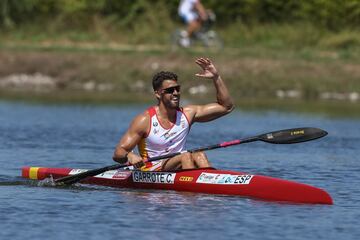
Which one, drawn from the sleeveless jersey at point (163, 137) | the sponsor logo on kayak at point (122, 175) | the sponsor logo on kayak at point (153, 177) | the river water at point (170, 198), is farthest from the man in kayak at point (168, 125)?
the river water at point (170, 198)

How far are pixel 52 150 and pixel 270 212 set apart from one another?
854 cm

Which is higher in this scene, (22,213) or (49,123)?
(49,123)

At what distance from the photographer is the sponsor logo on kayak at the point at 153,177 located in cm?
1630

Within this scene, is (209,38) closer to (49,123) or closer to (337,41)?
(337,41)

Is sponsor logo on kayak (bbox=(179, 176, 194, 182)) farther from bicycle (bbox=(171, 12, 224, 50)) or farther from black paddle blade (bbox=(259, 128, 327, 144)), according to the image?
bicycle (bbox=(171, 12, 224, 50))

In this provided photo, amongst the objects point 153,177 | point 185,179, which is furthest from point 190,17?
point 185,179

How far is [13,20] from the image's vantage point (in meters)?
44.7

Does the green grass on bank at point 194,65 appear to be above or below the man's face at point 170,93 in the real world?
above

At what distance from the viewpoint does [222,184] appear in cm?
1590

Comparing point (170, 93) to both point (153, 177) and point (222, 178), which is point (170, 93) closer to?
point (153, 177)

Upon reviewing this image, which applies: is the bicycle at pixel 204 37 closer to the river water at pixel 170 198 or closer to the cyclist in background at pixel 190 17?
the cyclist in background at pixel 190 17

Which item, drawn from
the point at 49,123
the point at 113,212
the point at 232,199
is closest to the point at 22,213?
the point at 113,212

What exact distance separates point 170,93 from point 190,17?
23.6m

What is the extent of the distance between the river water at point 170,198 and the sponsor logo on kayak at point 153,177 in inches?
6.4
